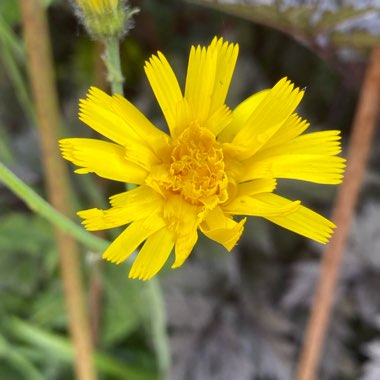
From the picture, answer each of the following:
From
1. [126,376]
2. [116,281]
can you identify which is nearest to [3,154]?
[116,281]

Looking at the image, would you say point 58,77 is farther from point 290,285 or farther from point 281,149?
point 281,149

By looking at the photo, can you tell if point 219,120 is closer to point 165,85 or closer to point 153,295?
point 165,85

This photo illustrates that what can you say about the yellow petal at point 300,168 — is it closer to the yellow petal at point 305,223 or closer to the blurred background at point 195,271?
the yellow petal at point 305,223

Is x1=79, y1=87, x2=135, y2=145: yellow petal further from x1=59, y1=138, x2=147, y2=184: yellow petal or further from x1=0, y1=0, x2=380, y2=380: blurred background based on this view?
x1=0, y1=0, x2=380, y2=380: blurred background

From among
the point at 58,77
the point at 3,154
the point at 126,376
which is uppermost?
the point at 58,77

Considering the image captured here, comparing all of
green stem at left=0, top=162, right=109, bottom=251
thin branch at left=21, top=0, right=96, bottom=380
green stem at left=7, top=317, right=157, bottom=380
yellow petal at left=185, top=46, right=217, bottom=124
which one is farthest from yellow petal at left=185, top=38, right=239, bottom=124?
green stem at left=7, top=317, right=157, bottom=380

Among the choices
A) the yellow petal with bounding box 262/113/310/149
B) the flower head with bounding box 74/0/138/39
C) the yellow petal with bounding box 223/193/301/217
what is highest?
the flower head with bounding box 74/0/138/39

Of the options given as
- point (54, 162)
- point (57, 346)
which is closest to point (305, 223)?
point (54, 162)
